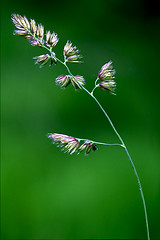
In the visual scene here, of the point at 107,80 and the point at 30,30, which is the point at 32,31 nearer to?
the point at 30,30

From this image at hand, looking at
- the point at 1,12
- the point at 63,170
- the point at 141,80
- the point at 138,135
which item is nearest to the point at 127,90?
the point at 141,80

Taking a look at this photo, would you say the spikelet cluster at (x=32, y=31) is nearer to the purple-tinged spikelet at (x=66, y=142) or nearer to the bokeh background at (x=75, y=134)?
the purple-tinged spikelet at (x=66, y=142)

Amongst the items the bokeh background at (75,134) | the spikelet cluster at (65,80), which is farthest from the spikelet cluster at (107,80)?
the bokeh background at (75,134)

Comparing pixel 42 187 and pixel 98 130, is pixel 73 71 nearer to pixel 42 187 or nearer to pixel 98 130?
pixel 98 130

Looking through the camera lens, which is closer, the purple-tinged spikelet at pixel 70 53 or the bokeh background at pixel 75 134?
the purple-tinged spikelet at pixel 70 53

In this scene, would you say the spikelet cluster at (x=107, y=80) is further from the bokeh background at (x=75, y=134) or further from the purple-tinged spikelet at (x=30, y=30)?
the bokeh background at (x=75, y=134)

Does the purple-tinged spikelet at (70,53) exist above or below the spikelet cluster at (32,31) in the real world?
below

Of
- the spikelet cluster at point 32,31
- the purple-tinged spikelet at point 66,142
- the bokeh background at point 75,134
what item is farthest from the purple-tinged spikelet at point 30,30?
the bokeh background at point 75,134

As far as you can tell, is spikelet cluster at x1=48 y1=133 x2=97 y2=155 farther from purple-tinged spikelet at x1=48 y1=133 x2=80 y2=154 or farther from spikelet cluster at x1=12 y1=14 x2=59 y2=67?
spikelet cluster at x1=12 y1=14 x2=59 y2=67

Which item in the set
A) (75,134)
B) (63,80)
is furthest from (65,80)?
(75,134)
